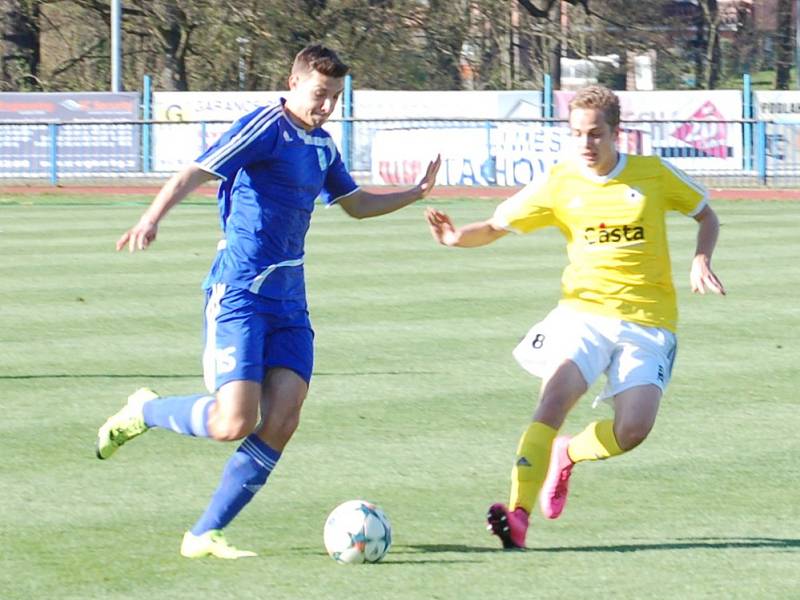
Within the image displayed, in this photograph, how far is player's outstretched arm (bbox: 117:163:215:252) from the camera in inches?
223

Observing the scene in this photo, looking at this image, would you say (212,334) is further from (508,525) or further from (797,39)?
(797,39)

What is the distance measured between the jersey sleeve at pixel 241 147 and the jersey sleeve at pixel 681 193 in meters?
1.63

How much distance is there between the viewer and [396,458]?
7.57 m

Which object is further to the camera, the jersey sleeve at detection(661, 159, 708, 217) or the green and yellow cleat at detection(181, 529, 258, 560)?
the jersey sleeve at detection(661, 159, 708, 217)

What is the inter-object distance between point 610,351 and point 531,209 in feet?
2.25

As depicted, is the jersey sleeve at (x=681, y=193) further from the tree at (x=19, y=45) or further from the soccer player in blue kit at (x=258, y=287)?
the tree at (x=19, y=45)

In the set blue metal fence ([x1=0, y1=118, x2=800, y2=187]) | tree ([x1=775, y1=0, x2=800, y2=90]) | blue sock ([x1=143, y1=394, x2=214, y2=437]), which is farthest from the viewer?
tree ([x1=775, y1=0, x2=800, y2=90])

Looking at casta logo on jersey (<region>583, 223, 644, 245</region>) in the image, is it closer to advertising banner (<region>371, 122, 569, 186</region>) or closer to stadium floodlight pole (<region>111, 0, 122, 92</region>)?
advertising banner (<region>371, 122, 569, 186</region>)

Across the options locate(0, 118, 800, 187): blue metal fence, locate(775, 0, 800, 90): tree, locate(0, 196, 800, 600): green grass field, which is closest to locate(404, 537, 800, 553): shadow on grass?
locate(0, 196, 800, 600): green grass field

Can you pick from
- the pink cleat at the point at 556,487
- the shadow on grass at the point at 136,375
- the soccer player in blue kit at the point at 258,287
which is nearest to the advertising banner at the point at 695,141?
the shadow on grass at the point at 136,375

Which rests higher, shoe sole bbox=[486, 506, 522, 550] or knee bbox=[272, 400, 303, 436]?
knee bbox=[272, 400, 303, 436]

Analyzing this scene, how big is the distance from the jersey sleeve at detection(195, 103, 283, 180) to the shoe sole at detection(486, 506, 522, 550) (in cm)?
155

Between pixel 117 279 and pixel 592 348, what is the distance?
30.5 feet

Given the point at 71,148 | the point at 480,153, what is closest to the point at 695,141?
the point at 480,153
